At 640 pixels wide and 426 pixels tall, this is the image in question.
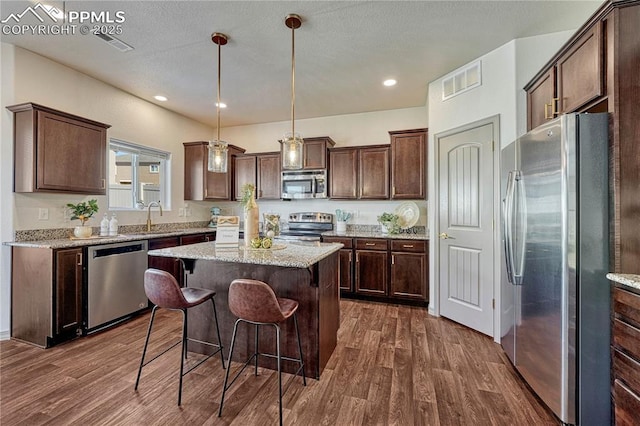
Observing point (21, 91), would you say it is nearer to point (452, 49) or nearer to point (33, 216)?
point (33, 216)

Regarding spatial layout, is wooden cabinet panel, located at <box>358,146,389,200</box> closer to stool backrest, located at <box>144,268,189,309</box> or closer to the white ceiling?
the white ceiling

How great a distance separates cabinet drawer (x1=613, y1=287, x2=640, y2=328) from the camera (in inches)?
52.7

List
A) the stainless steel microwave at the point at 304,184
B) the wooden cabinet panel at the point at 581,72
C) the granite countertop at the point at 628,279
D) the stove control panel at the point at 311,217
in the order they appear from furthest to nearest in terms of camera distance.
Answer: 1. the stove control panel at the point at 311,217
2. the stainless steel microwave at the point at 304,184
3. the wooden cabinet panel at the point at 581,72
4. the granite countertop at the point at 628,279

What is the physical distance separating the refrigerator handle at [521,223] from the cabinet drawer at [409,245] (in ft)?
5.34

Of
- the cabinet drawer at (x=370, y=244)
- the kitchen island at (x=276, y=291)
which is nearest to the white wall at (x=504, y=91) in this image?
the cabinet drawer at (x=370, y=244)

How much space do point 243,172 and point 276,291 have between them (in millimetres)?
3370

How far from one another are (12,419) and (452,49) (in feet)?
14.8

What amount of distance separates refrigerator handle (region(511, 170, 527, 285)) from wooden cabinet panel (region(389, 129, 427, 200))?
190 cm

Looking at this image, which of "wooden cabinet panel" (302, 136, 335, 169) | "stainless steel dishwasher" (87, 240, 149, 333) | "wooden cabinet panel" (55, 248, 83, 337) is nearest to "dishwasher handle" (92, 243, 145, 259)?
"stainless steel dishwasher" (87, 240, 149, 333)

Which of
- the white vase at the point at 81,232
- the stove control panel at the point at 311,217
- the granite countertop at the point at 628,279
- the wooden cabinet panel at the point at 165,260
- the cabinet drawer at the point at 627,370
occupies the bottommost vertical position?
the cabinet drawer at the point at 627,370

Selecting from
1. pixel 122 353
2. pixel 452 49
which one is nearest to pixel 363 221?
pixel 452 49

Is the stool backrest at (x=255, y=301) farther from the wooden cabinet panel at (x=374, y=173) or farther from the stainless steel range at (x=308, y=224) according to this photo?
the wooden cabinet panel at (x=374, y=173)

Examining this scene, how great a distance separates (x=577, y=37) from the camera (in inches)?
74.0

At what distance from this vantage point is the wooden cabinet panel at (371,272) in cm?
392
